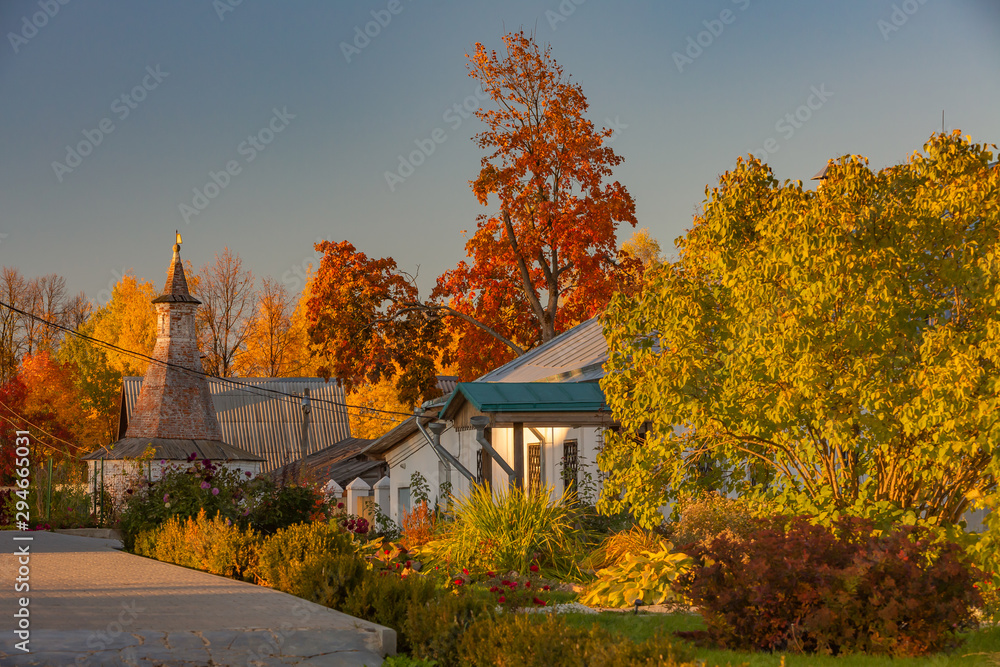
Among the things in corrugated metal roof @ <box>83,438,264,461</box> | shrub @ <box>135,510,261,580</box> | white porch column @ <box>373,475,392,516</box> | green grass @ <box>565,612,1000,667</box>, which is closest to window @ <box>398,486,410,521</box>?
white porch column @ <box>373,475,392,516</box>

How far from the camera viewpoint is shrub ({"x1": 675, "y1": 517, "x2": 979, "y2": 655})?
26.7ft

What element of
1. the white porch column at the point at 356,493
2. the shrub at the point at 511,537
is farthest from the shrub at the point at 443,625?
the white porch column at the point at 356,493

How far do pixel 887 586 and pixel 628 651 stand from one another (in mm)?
2938

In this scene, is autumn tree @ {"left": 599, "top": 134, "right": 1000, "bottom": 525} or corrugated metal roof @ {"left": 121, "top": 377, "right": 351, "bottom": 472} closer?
autumn tree @ {"left": 599, "top": 134, "right": 1000, "bottom": 525}

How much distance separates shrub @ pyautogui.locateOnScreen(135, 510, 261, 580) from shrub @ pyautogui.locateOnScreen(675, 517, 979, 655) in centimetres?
605

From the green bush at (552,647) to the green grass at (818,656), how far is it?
2.34 feet

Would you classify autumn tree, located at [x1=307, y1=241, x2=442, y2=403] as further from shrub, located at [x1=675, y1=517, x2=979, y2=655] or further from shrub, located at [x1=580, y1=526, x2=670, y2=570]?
shrub, located at [x1=675, y1=517, x2=979, y2=655]

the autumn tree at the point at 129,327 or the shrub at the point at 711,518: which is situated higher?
the autumn tree at the point at 129,327

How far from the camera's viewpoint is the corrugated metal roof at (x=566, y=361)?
2030 centimetres

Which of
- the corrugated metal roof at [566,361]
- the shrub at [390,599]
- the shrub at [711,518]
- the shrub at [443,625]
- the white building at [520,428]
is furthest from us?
the corrugated metal roof at [566,361]

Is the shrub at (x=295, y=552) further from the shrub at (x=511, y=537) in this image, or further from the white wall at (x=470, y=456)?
the white wall at (x=470, y=456)

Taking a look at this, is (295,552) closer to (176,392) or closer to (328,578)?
(328,578)

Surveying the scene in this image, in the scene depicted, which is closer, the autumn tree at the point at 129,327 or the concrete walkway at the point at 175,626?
the concrete walkway at the point at 175,626

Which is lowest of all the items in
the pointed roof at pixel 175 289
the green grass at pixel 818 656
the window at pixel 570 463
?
the green grass at pixel 818 656
